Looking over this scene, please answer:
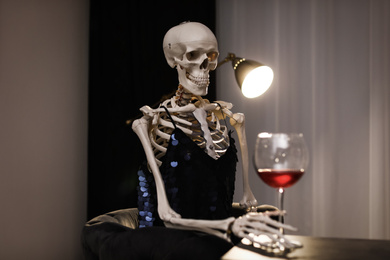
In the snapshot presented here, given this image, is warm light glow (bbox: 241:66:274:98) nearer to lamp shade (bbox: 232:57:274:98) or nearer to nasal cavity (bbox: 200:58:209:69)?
lamp shade (bbox: 232:57:274:98)

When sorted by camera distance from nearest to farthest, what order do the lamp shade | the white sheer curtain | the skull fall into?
the skull, the lamp shade, the white sheer curtain

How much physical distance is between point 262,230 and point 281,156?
24 centimetres

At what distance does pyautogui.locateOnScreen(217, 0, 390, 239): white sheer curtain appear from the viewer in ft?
9.95

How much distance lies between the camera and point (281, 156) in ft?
3.24

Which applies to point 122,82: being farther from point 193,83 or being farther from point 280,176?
point 280,176

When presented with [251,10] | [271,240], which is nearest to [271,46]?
[251,10]

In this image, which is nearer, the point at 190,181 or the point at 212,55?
the point at 190,181

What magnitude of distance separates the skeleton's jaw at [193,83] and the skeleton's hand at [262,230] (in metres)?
0.73
